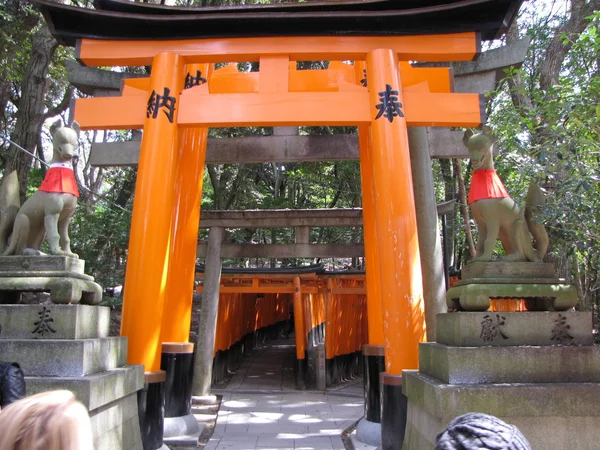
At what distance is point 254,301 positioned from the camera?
64.2 ft

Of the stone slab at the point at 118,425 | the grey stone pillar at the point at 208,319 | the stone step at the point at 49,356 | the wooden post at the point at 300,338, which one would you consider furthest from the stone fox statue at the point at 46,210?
A: the wooden post at the point at 300,338

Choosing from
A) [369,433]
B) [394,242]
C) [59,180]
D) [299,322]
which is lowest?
[369,433]

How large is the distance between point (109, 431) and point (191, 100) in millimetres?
3532

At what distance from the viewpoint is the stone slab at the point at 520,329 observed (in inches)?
160

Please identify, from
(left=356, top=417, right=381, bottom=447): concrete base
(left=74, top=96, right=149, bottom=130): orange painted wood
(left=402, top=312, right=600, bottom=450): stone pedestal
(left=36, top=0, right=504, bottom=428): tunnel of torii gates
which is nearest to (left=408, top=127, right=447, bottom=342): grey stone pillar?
(left=356, top=417, right=381, bottom=447): concrete base

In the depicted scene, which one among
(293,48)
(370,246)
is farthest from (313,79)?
(370,246)

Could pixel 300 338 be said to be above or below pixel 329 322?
below

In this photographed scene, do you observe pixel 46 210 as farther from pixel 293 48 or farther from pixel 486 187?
pixel 486 187

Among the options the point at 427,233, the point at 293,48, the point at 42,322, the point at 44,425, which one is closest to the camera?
the point at 44,425

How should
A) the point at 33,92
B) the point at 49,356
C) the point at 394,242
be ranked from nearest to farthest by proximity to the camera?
the point at 49,356, the point at 394,242, the point at 33,92

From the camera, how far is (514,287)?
14.0 ft

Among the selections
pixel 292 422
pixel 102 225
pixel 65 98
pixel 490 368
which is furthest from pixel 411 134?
pixel 65 98

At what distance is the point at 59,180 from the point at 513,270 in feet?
13.1

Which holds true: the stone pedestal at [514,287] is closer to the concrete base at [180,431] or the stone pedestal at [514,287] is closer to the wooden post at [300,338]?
the concrete base at [180,431]
